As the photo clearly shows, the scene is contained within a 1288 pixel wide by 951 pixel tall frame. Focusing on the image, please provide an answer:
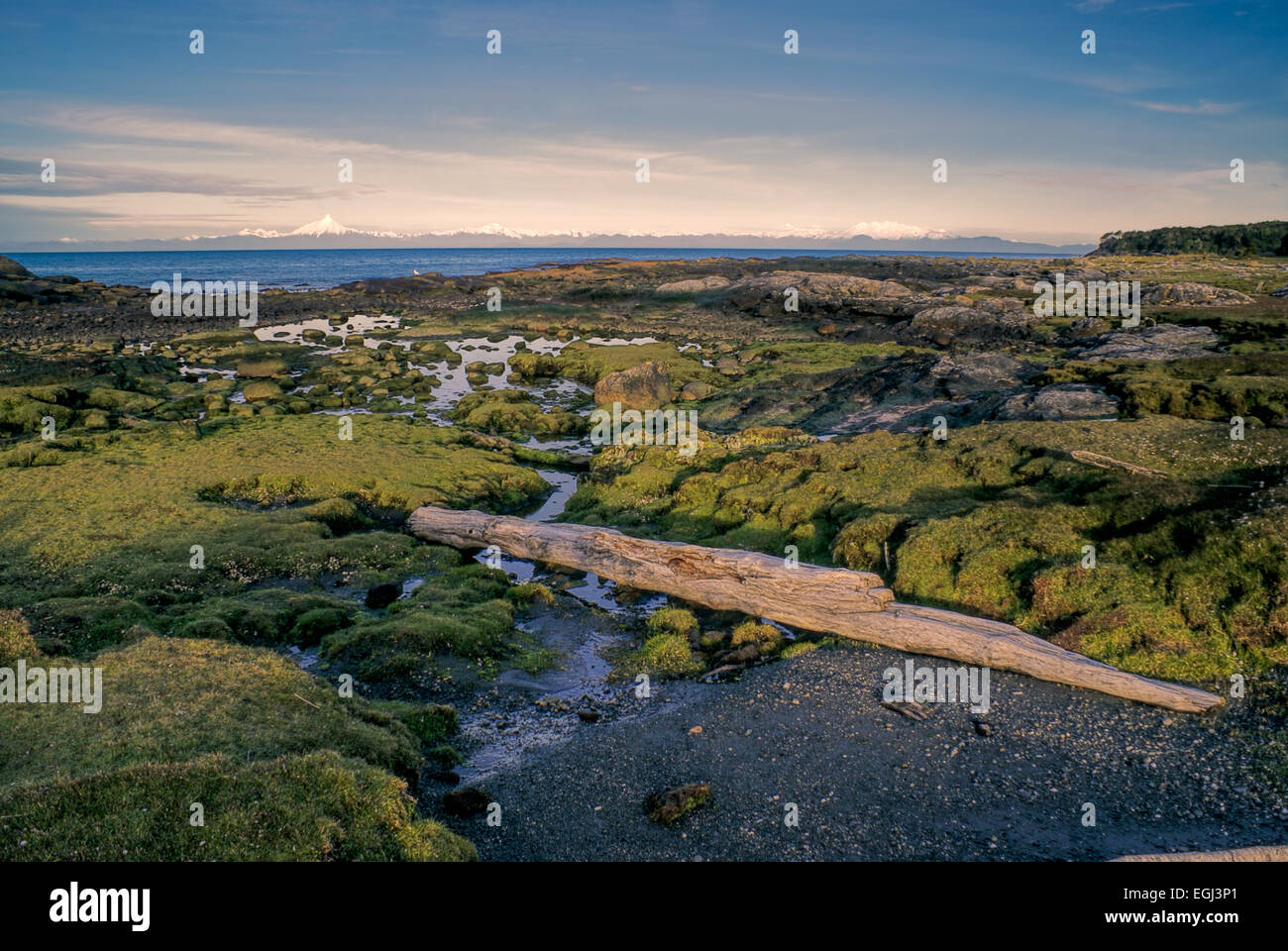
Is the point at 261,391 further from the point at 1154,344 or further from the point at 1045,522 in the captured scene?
the point at 1154,344

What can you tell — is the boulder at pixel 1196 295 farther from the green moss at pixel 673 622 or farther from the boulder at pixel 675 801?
the boulder at pixel 675 801

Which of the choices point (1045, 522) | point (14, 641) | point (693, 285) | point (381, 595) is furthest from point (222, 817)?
point (693, 285)

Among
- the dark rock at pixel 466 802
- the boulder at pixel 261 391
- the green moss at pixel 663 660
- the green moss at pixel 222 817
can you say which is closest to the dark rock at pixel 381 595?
the green moss at pixel 663 660

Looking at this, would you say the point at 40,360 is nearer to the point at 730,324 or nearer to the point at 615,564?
the point at 615,564

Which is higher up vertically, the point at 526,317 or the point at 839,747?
the point at 526,317

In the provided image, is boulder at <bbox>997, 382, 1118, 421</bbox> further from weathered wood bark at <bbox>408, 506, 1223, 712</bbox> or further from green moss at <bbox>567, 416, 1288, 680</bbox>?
weathered wood bark at <bbox>408, 506, 1223, 712</bbox>

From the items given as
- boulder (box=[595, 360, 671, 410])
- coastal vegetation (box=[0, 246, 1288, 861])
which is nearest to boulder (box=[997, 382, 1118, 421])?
coastal vegetation (box=[0, 246, 1288, 861])
